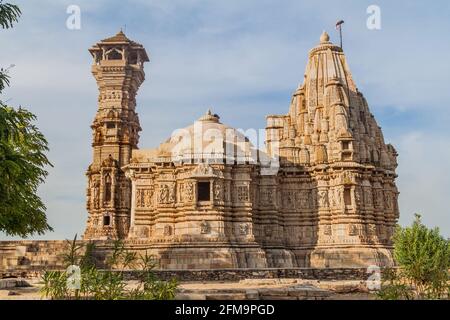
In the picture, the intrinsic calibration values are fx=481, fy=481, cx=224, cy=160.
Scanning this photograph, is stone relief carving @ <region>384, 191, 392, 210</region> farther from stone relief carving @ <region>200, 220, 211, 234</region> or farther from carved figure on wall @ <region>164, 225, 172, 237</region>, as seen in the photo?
carved figure on wall @ <region>164, 225, 172, 237</region>

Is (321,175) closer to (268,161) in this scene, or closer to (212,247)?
(268,161)

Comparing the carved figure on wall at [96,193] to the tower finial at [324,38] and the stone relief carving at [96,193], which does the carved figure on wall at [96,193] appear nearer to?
the stone relief carving at [96,193]

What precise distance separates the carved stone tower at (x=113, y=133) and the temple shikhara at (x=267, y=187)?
0.36 ft

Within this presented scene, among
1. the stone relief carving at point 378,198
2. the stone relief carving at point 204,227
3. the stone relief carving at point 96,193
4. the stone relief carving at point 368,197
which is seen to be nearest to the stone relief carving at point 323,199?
the stone relief carving at point 368,197

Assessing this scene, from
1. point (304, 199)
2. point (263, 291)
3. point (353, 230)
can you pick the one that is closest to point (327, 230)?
point (353, 230)

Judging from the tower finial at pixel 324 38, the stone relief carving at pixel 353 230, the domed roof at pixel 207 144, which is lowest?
the stone relief carving at pixel 353 230

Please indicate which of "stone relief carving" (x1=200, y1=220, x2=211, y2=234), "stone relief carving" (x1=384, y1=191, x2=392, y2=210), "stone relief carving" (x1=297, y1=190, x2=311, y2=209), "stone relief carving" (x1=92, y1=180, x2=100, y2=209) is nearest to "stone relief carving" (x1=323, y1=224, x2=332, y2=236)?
"stone relief carving" (x1=297, y1=190, x2=311, y2=209)

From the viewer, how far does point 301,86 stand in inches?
1588

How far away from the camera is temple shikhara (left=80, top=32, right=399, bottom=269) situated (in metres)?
31.8

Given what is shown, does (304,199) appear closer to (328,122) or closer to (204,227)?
(328,122)

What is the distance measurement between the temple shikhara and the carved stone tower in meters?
0.11

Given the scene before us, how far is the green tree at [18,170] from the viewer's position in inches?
528

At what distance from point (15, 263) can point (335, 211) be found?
21.7 m

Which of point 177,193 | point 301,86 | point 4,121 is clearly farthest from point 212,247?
point 4,121
